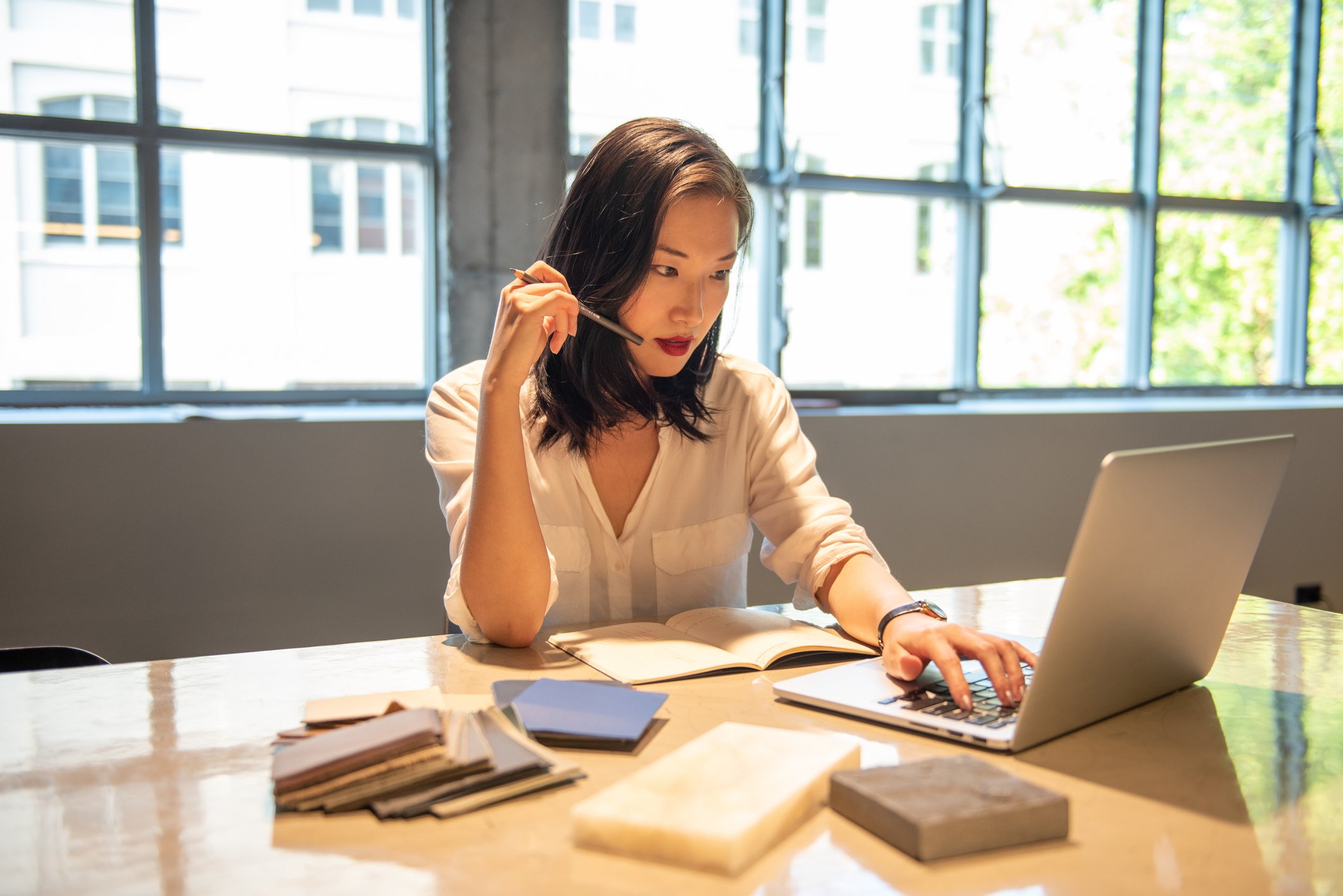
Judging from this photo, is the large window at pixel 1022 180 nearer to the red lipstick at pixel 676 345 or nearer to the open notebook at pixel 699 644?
the red lipstick at pixel 676 345

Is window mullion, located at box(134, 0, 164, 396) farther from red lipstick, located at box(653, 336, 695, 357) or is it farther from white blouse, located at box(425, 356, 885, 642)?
red lipstick, located at box(653, 336, 695, 357)

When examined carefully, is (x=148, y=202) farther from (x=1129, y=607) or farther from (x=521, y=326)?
(x=1129, y=607)

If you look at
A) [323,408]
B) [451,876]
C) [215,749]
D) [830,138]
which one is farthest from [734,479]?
[830,138]

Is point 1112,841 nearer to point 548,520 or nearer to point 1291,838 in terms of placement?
point 1291,838

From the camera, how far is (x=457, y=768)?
0.81 metres

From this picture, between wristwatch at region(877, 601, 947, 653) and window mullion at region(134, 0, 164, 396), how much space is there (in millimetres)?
2306

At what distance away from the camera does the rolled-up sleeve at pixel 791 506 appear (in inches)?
59.2

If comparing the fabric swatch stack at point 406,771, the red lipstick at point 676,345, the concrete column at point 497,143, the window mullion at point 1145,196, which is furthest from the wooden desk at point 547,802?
the window mullion at point 1145,196

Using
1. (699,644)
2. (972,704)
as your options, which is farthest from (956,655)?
(699,644)

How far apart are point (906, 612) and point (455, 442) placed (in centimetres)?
69

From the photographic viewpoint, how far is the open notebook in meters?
1.18

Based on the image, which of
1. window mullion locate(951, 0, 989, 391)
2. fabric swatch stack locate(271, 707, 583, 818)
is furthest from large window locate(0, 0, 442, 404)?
fabric swatch stack locate(271, 707, 583, 818)

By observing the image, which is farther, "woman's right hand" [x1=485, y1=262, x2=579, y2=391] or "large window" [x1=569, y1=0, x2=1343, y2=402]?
"large window" [x1=569, y1=0, x2=1343, y2=402]

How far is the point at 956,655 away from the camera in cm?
108
